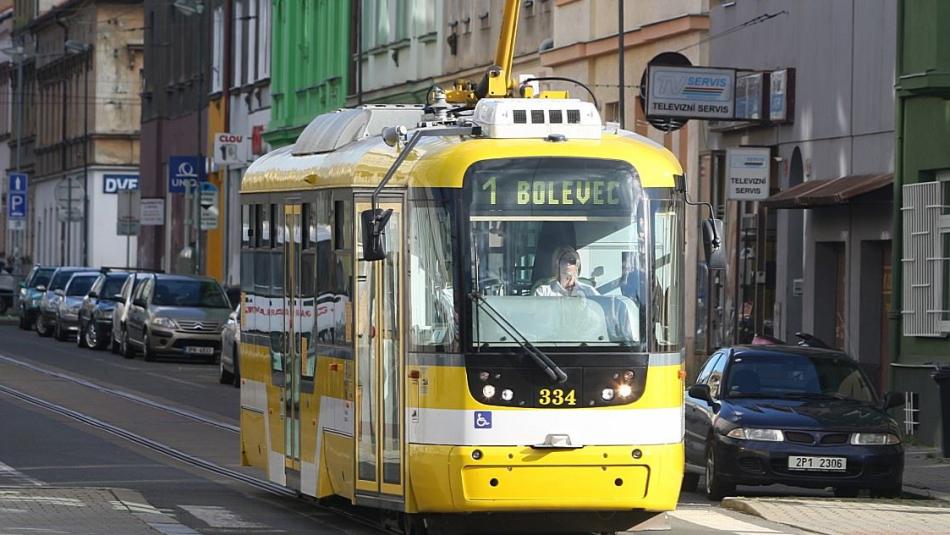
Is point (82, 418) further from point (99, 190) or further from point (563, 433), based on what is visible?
point (99, 190)

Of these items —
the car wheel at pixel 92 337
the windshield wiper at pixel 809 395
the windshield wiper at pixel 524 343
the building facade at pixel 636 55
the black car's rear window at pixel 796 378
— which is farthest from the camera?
the car wheel at pixel 92 337

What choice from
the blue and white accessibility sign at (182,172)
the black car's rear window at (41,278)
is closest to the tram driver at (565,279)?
the black car's rear window at (41,278)

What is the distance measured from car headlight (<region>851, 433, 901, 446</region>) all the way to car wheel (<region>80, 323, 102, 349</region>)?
32.3 m

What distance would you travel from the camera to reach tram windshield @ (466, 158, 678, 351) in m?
14.8

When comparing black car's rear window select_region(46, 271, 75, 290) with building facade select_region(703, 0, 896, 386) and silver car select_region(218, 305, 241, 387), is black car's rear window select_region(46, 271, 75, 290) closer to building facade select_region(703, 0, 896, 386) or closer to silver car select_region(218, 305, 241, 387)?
silver car select_region(218, 305, 241, 387)

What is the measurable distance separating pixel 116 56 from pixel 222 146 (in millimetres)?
33674

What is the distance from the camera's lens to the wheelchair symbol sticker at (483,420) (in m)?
14.6

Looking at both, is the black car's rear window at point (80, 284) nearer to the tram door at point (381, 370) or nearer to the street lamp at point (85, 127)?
the street lamp at point (85, 127)

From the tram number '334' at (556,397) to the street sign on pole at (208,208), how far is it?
43.5 m

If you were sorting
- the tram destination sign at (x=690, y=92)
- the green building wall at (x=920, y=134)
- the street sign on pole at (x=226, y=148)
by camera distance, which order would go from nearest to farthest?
the green building wall at (x=920, y=134) < the tram destination sign at (x=690, y=92) < the street sign on pole at (x=226, y=148)

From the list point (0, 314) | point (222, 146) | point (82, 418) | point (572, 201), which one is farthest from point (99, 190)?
point (572, 201)

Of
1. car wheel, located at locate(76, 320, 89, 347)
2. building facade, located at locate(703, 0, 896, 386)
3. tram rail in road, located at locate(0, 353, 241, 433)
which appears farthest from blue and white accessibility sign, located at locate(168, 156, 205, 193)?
building facade, located at locate(703, 0, 896, 386)

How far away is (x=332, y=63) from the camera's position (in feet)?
196

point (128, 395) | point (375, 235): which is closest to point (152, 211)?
point (128, 395)
